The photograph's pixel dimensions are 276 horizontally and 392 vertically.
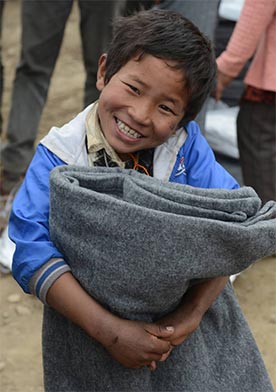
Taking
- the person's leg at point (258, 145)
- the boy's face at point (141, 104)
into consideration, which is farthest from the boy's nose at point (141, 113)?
the person's leg at point (258, 145)

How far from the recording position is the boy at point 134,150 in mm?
1752

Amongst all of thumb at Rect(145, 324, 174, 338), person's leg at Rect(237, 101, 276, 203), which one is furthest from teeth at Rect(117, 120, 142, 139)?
person's leg at Rect(237, 101, 276, 203)

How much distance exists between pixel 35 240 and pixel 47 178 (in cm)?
18

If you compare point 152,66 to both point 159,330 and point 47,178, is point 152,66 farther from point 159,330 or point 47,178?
point 159,330

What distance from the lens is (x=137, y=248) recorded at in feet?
5.42

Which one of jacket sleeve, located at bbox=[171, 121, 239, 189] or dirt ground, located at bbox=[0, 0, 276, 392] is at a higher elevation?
jacket sleeve, located at bbox=[171, 121, 239, 189]

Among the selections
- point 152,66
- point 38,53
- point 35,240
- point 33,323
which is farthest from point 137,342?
point 38,53

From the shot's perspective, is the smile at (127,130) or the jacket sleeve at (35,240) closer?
the jacket sleeve at (35,240)

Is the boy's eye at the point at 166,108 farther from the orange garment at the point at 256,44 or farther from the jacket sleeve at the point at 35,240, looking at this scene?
the orange garment at the point at 256,44

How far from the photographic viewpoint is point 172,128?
2004mm

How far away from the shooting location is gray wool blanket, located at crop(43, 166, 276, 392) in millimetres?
1644

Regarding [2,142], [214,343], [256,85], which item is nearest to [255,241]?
[214,343]

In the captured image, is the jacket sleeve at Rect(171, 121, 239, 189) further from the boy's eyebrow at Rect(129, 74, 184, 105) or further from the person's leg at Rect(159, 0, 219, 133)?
the person's leg at Rect(159, 0, 219, 133)

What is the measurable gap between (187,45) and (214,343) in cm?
78
